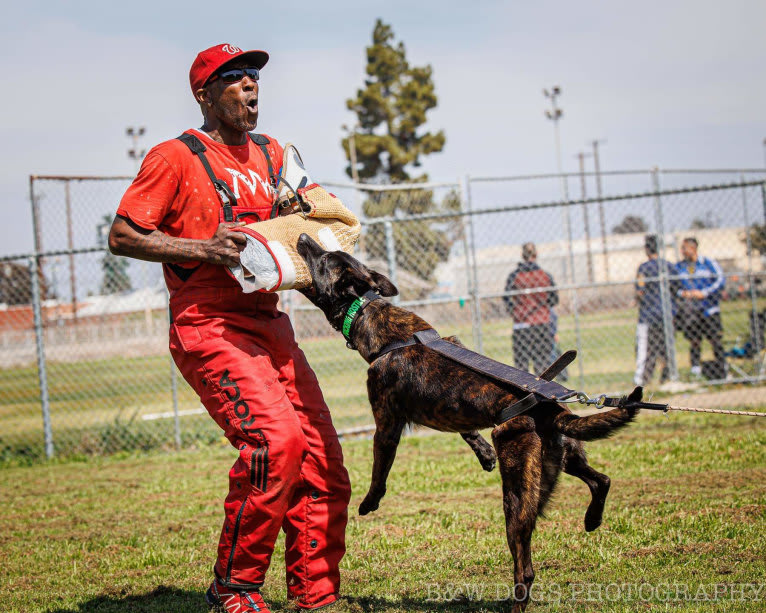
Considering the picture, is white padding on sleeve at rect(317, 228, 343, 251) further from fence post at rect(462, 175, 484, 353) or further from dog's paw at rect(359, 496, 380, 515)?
fence post at rect(462, 175, 484, 353)

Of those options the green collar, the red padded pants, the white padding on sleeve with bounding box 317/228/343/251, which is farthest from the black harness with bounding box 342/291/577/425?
the red padded pants

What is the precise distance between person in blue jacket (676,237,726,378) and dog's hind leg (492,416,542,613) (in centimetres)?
790

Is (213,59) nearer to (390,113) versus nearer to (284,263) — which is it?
(284,263)

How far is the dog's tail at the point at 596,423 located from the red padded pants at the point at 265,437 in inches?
44.5

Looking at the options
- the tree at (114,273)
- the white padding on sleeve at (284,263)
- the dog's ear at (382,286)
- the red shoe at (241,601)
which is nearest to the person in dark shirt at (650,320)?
the tree at (114,273)

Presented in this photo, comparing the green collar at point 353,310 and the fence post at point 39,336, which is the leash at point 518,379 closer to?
the green collar at point 353,310

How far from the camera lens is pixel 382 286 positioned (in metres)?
3.84

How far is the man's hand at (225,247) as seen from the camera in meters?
3.29

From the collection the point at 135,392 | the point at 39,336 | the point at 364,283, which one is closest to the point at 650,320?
the point at 135,392

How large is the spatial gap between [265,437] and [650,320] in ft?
Result: 26.5

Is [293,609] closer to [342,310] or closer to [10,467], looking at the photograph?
[342,310]

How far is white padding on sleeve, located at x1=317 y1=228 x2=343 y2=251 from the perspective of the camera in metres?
3.76

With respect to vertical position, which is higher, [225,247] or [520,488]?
[225,247]

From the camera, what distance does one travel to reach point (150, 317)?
1101cm
